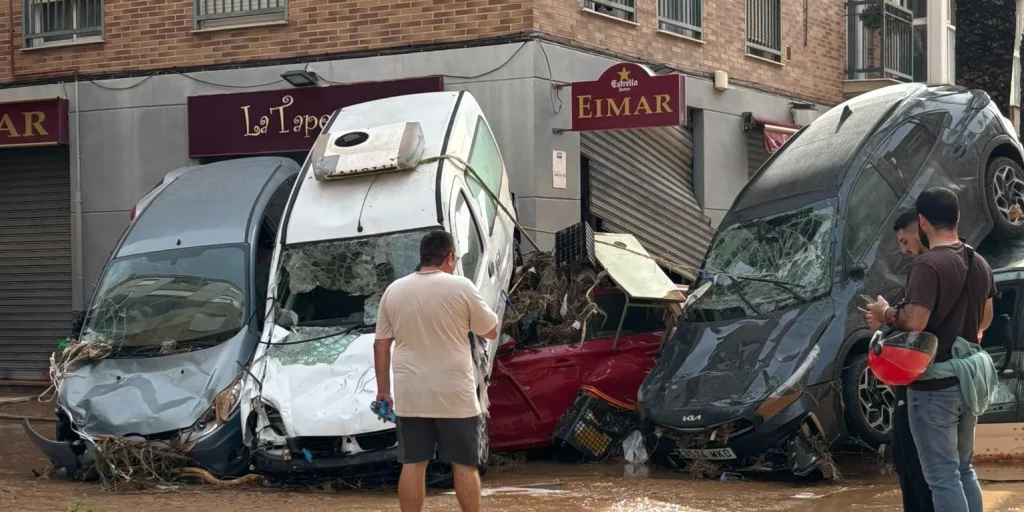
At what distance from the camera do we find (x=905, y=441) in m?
5.80

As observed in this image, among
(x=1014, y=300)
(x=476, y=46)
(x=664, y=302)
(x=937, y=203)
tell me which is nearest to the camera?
(x=937, y=203)

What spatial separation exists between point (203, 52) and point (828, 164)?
8238 millimetres

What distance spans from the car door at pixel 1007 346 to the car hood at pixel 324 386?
13.9 feet

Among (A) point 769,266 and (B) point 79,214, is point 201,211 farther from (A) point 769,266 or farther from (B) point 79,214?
(B) point 79,214

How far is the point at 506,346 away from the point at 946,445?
4858 millimetres

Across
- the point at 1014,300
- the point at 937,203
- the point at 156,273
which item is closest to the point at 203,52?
the point at 156,273

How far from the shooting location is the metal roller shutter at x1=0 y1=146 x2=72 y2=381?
52.6ft

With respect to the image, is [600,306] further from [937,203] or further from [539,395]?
[937,203]

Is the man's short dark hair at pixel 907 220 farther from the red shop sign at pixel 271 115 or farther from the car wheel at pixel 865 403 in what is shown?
the red shop sign at pixel 271 115

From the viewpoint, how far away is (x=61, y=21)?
53.1 feet

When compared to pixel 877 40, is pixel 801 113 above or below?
below

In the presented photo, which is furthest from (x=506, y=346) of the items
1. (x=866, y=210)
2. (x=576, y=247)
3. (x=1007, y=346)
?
(x=1007, y=346)

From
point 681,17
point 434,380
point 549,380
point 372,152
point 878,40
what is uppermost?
point 878,40

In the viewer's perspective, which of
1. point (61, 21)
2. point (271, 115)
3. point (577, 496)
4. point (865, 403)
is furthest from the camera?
Result: point (61, 21)
